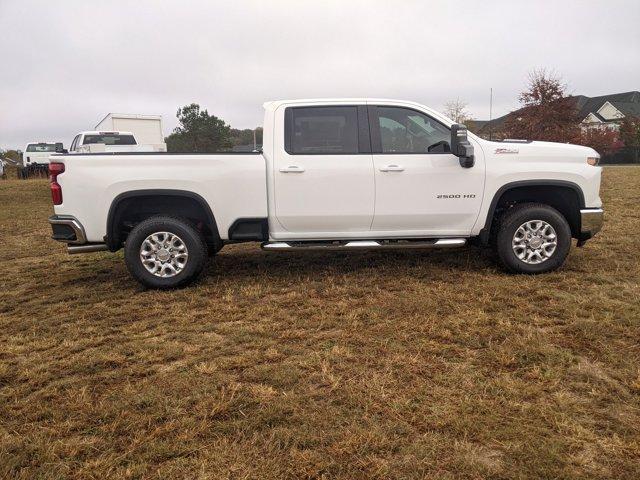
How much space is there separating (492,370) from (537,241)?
2582 mm

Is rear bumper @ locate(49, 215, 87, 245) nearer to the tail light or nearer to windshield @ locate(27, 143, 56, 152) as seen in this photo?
the tail light

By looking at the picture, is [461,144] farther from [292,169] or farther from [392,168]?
[292,169]

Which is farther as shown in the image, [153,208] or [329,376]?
[153,208]

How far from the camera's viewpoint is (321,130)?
17.2ft

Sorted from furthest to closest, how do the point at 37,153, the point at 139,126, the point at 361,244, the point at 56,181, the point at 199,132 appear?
the point at 199,132
the point at 37,153
the point at 139,126
the point at 361,244
the point at 56,181

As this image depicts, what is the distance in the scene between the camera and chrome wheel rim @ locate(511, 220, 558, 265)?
5.27 meters

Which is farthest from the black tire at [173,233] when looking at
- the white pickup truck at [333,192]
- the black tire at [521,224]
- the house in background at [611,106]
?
the house in background at [611,106]

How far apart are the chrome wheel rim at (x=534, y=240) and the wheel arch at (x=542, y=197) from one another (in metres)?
0.32

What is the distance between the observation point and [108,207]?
4961 millimetres

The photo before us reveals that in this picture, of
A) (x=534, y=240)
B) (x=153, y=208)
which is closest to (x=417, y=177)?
(x=534, y=240)

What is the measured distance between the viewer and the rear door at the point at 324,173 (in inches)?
200

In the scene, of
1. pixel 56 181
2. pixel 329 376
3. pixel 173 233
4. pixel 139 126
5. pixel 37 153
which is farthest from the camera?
pixel 37 153

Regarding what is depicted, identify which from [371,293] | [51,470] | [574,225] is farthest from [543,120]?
[51,470]

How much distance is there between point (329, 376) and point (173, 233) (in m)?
2.64
